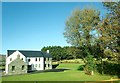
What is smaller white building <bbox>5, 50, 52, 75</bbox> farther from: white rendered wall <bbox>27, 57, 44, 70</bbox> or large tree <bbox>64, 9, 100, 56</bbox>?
large tree <bbox>64, 9, 100, 56</bbox>

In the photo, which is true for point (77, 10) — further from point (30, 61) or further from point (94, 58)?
point (30, 61)

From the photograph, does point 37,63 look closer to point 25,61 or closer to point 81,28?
point 25,61

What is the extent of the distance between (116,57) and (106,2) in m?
11.0

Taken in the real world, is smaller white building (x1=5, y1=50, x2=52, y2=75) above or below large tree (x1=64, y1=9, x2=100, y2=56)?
below

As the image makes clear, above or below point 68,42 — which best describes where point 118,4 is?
above

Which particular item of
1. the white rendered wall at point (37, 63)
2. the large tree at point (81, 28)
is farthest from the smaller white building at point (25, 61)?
the large tree at point (81, 28)

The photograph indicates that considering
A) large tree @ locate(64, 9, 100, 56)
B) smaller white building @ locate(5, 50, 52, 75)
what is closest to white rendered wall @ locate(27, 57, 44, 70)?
smaller white building @ locate(5, 50, 52, 75)

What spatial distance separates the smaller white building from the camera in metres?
74.1

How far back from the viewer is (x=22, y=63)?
75.9m

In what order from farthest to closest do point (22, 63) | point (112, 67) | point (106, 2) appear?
point (22, 63)
point (112, 67)
point (106, 2)

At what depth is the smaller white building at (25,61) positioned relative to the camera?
74062mm

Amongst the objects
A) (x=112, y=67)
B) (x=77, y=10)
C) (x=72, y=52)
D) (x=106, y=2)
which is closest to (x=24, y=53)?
(x=72, y=52)

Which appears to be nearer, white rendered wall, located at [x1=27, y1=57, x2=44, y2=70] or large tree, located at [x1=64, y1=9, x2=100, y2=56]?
large tree, located at [x1=64, y1=9, x2=100, y2=56]

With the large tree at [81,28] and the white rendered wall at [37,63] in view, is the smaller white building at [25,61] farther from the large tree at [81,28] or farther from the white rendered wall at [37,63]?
the large tree at [81,28]
